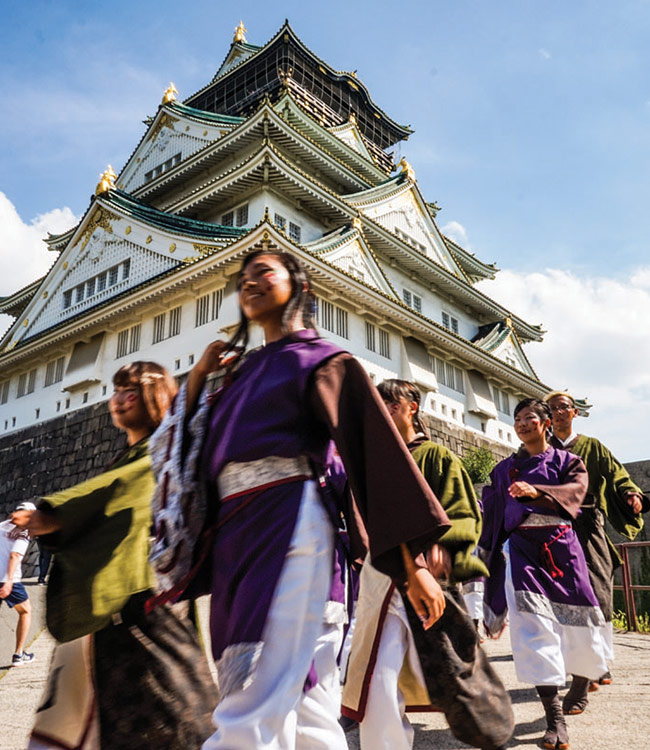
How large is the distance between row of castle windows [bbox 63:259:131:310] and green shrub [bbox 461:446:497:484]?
9629 millimetres

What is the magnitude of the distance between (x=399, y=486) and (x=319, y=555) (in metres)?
0.28

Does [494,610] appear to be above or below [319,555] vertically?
below

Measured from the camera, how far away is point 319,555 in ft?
5.93

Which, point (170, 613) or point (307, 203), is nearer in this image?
point (170, 613)

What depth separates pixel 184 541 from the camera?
196 centimetres

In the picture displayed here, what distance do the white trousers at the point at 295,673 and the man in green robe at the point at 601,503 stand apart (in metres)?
3.00

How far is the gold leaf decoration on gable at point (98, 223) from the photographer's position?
59.6ft

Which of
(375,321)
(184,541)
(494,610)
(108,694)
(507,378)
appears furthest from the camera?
(507,378)

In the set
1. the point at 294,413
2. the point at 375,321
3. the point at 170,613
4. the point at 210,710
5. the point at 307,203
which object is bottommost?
the point at 210,710

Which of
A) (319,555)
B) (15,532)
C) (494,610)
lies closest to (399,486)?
(319,555)

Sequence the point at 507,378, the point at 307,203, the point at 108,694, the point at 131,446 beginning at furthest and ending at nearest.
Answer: the point at 507,378 → the point at 307,203 → the point at 131,446 → the point at 108,694

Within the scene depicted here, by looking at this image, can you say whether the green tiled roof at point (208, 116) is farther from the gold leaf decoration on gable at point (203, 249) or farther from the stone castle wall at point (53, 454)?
the stone castle wall at point (53, 454)

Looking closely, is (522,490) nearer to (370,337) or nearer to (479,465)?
(479,465)

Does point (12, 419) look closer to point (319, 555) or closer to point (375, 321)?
point (375, 321)
